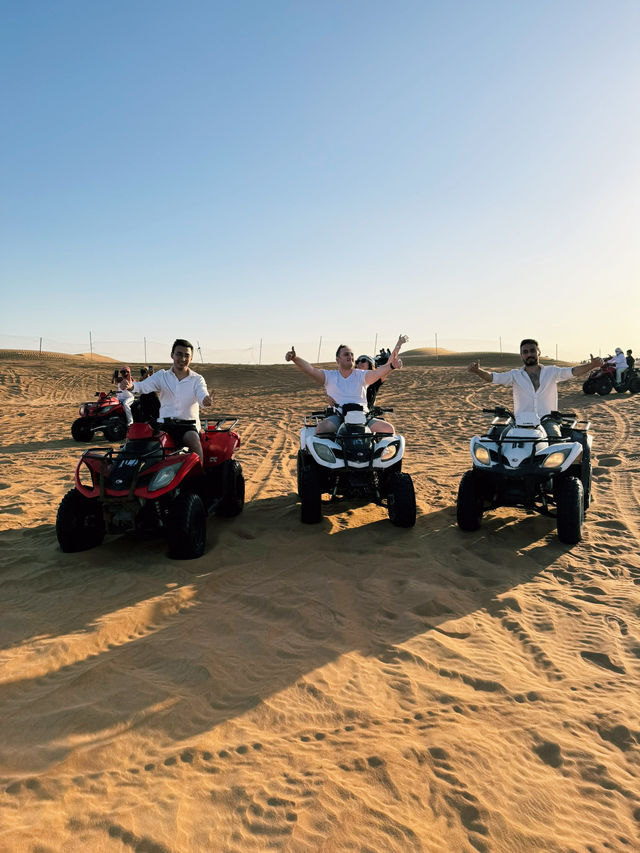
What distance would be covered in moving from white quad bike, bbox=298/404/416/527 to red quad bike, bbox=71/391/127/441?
7781 mm

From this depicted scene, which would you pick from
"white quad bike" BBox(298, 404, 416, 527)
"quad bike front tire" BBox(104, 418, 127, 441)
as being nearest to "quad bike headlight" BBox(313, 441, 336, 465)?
"white quad bike" BBox(298, 404, 416, 527)

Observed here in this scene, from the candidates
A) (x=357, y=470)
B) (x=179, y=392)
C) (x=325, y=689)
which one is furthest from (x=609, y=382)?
(x=325, y=689)

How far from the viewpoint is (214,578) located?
4.68 metres

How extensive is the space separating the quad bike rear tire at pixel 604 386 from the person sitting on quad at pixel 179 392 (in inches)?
658

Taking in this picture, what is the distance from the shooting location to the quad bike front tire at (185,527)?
16.1ft

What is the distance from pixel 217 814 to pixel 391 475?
408 centimetres

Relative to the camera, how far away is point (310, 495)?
6.03 metres

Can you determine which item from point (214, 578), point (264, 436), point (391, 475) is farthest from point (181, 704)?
point (264, 436)

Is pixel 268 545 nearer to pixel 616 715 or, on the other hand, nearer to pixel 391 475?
pixel 391 475

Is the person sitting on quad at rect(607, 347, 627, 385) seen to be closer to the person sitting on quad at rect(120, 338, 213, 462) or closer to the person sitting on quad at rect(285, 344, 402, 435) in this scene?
the person sitting on quad at rect(285, 344, 402, 435)

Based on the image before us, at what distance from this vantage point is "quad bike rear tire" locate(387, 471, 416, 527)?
231 inches

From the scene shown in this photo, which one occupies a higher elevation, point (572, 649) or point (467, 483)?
point (467, 483)

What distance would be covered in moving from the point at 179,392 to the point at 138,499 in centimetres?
139

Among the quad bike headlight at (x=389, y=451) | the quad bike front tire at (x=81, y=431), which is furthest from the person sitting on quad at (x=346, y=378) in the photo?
the quad bike front tire at (x=81, y=431)
